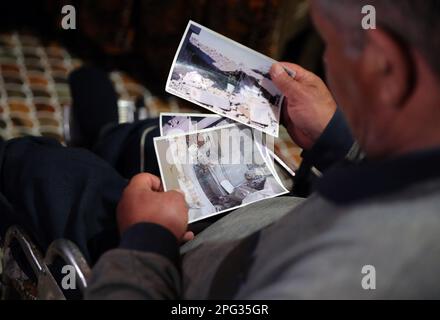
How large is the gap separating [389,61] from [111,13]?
1.58 meters

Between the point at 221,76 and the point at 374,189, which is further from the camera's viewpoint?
the point at 221,76

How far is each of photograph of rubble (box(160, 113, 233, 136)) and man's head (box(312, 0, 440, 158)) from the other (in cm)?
44

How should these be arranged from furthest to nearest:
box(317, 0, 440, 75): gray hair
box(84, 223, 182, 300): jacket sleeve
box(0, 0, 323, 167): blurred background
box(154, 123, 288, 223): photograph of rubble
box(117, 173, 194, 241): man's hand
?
1. box(0, 0, 323, 167): blurred background
2. box(154, 123, 288, 223): photograph of rubble
3. box(117, 173, 194, 241): man's hand
4. box(84, 223, 182, 300): jacket sleeve
5. box(317, 0, 440, 75): gray hair

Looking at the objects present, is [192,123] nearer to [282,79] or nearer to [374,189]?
[282,79]

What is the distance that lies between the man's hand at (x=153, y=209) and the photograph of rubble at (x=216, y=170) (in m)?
0.08

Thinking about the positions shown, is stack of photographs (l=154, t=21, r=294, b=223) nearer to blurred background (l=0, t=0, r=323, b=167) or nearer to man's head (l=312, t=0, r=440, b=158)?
man's head (l=312, t=0, r=440, b=158)

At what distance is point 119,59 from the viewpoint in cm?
214

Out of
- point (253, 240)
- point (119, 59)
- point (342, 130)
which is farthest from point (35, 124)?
point (253, 240)

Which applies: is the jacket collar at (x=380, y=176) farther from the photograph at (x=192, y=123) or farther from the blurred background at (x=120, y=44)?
the blurred background at (x=120, y=44)

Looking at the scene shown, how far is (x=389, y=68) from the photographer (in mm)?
552

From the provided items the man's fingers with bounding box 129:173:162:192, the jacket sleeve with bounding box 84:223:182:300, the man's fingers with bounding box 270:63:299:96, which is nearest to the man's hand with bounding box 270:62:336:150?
the man's fingers with bounding box 270:63:299:96

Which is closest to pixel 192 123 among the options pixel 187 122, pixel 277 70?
pixel 187 122

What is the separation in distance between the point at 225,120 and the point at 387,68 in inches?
20.7

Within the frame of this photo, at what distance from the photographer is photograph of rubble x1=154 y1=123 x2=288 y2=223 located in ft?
3.23
